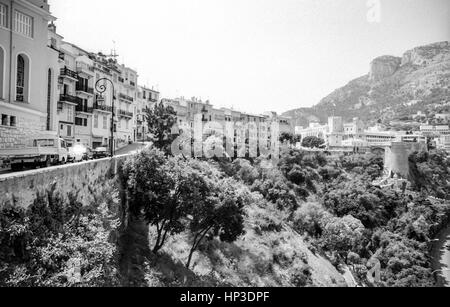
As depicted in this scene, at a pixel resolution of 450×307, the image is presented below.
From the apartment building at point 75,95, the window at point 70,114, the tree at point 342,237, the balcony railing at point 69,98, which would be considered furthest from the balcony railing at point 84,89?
the tree at point 342,237

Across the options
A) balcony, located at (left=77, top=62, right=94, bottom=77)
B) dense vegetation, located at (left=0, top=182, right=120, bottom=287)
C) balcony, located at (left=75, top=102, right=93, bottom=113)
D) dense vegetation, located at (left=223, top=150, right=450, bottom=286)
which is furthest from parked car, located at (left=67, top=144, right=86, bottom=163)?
dense vegetation, located at (left=223, top=150, right=450, bottom=286)

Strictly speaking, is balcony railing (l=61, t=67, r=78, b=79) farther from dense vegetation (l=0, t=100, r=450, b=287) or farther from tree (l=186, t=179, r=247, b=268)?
tree (l=186, t=179, r=247, b=268)

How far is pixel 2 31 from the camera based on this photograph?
1275 cm

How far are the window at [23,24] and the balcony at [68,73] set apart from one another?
9.20m

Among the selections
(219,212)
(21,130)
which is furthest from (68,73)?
(219,212)

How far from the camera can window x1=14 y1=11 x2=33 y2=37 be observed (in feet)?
44.7

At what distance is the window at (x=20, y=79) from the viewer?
1413cm

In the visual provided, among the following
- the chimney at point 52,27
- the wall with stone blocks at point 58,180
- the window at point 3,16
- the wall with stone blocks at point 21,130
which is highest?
the chimney at point 52,27

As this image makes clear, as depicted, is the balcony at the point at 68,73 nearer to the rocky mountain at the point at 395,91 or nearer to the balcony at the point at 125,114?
the balcony at the point at 125,114

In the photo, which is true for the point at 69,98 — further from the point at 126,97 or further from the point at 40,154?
the point at 40,154

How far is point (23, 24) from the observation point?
14.0 m
